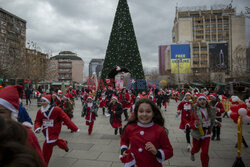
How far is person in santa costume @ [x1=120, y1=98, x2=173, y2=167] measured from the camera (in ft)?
7.43

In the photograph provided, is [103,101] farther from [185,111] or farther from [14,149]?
[14,149]

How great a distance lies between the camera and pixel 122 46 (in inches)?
698

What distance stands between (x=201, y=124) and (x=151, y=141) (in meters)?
2.18

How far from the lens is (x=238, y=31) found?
7356cm

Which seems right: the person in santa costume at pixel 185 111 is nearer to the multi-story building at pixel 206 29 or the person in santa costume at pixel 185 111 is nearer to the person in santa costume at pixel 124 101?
the person in santa costume at pixel 124 101

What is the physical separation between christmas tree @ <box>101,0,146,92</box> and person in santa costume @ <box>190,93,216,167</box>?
13278 mm

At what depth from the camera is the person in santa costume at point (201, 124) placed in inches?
155

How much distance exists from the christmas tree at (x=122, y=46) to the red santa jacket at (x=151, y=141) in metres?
15.2

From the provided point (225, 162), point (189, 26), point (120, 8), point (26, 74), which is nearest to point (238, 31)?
point (189, 26)

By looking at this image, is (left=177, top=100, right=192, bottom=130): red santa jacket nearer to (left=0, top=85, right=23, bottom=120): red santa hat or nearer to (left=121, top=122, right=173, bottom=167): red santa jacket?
(left=121, top=122, right=173, bottom=167): red santa jacket

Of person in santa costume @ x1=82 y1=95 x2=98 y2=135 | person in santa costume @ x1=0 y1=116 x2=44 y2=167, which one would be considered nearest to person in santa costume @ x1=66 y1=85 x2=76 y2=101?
person in santa costume @ x1=82 y1=95 x2=98 y2=135

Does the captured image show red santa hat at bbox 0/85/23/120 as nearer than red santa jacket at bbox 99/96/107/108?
Yes

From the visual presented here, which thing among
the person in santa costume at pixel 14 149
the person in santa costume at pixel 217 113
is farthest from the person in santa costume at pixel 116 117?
the person in santa costume at pixel 14 149

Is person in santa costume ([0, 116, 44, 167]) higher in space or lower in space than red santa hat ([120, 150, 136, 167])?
higher
